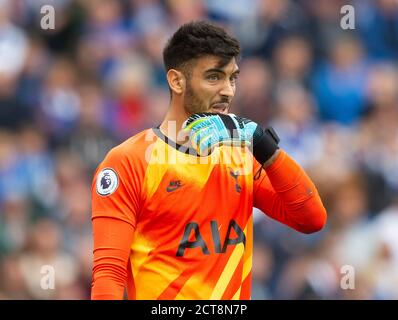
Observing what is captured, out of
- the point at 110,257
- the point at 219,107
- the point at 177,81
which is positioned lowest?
the point at 110,257

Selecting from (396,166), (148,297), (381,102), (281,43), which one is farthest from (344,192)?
(148,297)

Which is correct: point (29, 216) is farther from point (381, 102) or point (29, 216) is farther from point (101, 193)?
point (101, 193)

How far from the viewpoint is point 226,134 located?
530 cm

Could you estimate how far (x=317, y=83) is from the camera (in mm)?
11125

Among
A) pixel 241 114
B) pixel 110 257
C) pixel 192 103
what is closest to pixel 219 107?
pixel 192 103

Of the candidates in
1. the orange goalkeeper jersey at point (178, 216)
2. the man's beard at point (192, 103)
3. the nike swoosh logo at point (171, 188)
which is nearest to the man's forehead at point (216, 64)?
the man's beard at point (192, 103)

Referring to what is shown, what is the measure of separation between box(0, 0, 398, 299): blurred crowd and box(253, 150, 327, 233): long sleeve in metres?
3.88

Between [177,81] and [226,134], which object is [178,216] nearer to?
[226,134]

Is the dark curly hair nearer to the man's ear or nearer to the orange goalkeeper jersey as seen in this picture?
the man's ear

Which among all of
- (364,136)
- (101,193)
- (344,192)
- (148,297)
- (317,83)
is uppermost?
(317,83)

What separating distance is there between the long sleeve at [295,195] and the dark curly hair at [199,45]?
1.92 feet

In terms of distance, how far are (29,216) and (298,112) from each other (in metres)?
2.79

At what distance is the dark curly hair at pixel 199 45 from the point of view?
5523 mm

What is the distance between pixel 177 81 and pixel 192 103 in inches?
5.9
